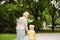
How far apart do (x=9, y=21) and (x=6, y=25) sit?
28.0 inches

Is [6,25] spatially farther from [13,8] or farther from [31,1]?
[31,1]

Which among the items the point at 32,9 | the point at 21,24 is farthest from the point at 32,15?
the point at 21,24

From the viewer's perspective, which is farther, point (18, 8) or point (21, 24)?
point (18, 8)

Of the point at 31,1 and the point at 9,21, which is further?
the point at 31,1

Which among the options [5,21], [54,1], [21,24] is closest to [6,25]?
[5,21]

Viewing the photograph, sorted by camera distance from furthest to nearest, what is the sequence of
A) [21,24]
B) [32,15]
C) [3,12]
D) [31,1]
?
[32,15] → [31,1] → [3,12] → [21,24]

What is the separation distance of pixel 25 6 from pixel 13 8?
140 inches

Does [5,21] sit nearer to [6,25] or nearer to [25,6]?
[6,25]

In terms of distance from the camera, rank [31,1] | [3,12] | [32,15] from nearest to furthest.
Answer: [3,12]
[31,1]
[32,15]

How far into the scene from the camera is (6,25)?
35562 millimetres

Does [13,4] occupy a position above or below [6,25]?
above

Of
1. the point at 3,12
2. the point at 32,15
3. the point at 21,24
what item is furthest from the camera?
the point at 32,15

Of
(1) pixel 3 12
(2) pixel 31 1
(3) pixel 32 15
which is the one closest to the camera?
(1) pixel 3 12

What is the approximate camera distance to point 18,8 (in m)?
36.0
